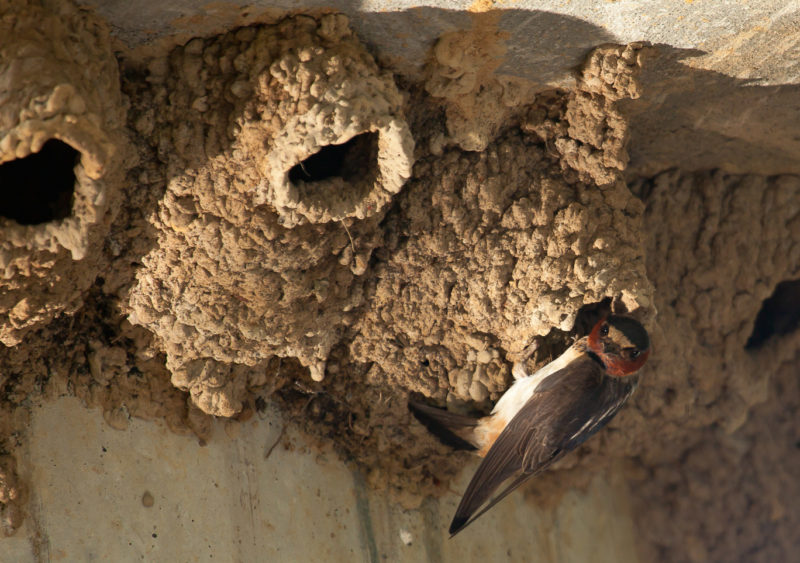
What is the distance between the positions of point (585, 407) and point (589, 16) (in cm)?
156

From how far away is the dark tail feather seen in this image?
400 centimetres

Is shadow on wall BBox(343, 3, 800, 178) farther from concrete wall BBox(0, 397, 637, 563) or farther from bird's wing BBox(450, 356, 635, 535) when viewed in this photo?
concrete wall BBox(0, 397, 637, 563)

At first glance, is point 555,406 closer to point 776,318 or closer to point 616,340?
point 616,340

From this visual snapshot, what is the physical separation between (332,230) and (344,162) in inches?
9.7

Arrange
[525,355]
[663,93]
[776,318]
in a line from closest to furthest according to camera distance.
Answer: [663,93], [525,355], [776,318]

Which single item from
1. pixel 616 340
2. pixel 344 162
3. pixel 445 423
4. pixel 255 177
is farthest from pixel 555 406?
pixel 255 177

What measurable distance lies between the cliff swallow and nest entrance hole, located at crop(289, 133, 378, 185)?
3.71 ft

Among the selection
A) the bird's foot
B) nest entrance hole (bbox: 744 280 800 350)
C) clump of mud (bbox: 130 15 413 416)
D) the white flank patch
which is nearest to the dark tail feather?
the white flank patch

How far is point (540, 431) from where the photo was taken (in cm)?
381

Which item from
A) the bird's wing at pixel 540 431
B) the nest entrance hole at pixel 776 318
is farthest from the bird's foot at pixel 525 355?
the nest entrance hole at pixel 776 318

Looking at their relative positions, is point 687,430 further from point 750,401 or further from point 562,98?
point 562,98

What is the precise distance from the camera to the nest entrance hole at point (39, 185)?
9.48 feet

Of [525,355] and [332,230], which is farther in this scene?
[525,355]

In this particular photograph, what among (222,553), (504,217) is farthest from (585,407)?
(222,553)
